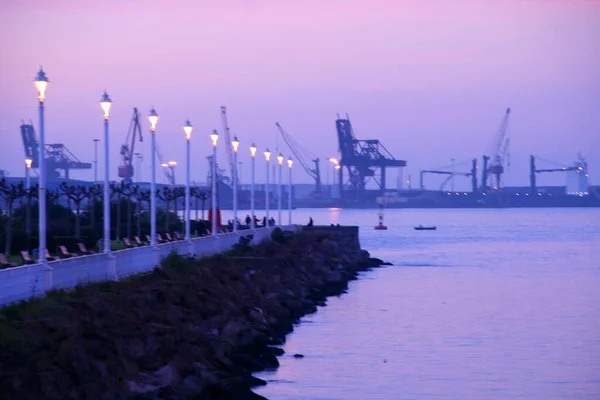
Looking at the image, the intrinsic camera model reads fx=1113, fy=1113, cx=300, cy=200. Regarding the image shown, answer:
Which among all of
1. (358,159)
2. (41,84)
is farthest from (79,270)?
(358,159)

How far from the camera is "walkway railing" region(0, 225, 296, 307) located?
15.8m

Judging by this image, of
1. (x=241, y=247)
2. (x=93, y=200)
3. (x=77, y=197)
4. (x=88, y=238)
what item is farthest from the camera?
(x=77, y=197)

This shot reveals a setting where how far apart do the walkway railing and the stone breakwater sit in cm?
41

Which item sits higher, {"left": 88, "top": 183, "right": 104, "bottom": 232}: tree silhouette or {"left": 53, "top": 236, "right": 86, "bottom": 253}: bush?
{"left": 88, "top": 183, "right": 104, "bottom": 232}: tree silhouette

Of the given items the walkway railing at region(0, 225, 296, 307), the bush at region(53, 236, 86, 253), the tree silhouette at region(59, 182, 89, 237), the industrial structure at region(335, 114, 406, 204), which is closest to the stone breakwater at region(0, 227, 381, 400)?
Answer: the walkway railing at region(0, 225, 296, 307)

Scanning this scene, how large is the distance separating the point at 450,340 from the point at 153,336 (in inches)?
463

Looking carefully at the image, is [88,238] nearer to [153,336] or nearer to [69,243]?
[69,243]

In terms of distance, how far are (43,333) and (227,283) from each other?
436 inches

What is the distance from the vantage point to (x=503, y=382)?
813 inches

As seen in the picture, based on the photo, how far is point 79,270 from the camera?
19016 mm

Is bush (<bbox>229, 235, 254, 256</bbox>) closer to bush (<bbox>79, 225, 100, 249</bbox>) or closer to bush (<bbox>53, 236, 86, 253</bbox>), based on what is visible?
bush (<bbox>79, 225, 100, 249</bbox>)

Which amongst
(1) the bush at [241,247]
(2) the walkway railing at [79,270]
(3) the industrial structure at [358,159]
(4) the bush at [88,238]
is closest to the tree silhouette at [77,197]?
(4) the bush at [88,238]

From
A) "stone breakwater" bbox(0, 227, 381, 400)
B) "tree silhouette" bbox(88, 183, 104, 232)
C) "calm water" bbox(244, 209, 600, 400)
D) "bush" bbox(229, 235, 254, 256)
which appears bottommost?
"calm water" bbox(244, 209, 600, 400)

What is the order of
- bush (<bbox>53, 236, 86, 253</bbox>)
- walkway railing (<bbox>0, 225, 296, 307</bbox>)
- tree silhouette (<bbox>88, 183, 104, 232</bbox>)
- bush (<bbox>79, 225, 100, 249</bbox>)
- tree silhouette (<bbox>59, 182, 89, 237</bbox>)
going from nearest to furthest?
1. walkway railing (<bbox>0, 225, 296, 307</bbox>)
2. bush (<bbox>53, 236, 86, 253</bbox>)
3. bush (<bbox>79, 225, 100, 249</bbox>)
4. tree silhouette (<bbox>59, 182, 89, 237</bbox>)
5. tree silhouette (<bbox>88, 183, 104, 232</bbox>)
